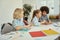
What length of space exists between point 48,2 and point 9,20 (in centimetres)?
168

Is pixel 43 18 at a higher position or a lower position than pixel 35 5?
lower

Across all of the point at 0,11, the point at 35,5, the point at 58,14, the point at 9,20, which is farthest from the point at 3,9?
the point at 58,14

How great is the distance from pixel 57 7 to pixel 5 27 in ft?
9.89

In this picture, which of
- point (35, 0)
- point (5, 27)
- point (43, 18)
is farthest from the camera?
point (35, 0)

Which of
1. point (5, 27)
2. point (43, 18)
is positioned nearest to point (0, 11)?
point (43, 18)

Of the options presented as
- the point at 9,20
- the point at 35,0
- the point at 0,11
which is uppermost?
the point at 35,0

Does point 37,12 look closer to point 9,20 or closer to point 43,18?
point 43,18

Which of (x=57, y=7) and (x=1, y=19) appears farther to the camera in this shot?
(x=57, y=7)

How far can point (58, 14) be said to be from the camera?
4.42 metres

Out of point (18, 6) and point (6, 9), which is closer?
point (6, 9)

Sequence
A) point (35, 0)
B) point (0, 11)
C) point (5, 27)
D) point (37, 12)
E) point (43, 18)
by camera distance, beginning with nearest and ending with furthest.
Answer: point (5, 27), point (37, 12), point (43, 18), point (0, 11), point (35, 0)

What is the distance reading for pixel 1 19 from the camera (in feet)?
11.3

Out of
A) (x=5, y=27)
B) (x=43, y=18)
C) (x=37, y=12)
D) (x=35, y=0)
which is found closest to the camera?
(x=5, y=27)

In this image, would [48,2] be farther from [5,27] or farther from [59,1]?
[5,27]
